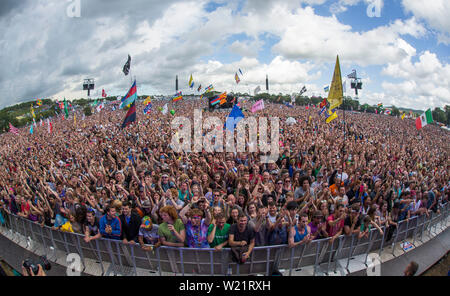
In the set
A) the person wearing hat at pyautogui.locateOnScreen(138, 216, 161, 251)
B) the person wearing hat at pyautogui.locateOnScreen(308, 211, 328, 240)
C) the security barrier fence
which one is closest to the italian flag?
the security barrier fence

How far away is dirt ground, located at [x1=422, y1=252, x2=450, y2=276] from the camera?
526 centimetres

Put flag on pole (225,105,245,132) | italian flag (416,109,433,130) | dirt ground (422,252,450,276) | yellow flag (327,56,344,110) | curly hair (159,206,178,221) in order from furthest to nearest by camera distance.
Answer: italian flag (416,109,433,130)
flag on pole (225,105,245,132)
yellow flag (327,56,344,110)
dirt ground (422,252,450,276)
curly hair (159,206,178,221)

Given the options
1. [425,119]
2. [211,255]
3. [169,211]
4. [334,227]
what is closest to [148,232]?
[169,211]

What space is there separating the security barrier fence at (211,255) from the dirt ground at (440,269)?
0.85 meters

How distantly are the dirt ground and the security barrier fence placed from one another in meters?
0.85

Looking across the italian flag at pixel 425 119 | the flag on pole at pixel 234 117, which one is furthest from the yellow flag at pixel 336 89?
the italian flag at pixel 425 119

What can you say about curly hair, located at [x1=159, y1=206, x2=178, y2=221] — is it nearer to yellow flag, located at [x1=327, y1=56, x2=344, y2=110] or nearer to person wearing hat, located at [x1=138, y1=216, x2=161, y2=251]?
person wearing hat, located at [x1=138, y1=216, x2=161, y2=251]

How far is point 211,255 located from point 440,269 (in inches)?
212

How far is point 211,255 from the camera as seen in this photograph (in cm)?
410

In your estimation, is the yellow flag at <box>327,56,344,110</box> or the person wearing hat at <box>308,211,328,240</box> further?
A: the yellow flag at <box>327,56,344,110</box>

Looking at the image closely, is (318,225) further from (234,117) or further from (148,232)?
(234,117)

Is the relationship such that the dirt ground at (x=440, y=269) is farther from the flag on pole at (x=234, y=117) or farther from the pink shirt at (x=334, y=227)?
the flag on pole at (x=234, y=117)
